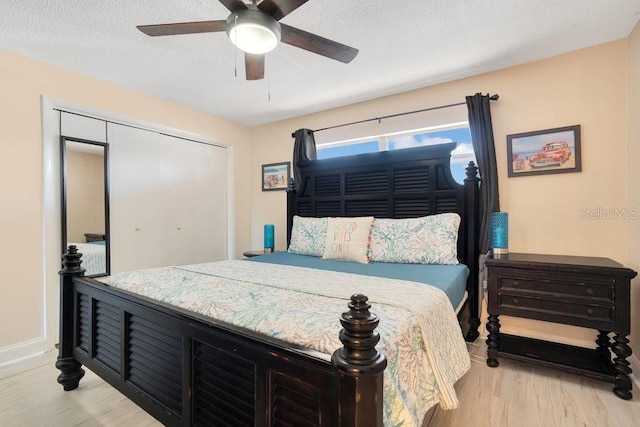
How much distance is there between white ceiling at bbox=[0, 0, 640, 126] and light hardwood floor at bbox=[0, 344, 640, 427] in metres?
2.42

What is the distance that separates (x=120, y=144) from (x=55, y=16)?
1295mm

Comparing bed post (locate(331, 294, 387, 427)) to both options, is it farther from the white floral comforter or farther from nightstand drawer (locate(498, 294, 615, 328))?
nightstand drawer (locate(498, 294, 615, 328))

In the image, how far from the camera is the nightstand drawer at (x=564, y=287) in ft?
6.24

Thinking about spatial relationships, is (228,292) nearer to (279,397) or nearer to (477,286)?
(279,397)

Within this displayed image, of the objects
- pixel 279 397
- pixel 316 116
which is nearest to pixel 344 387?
pixel 279 397

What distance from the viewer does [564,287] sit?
79.4 inches

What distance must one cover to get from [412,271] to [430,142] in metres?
1.54

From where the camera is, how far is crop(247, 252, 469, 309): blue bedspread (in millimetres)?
1852

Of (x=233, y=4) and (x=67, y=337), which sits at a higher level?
(x=233, y=4)

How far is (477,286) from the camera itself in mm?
2566

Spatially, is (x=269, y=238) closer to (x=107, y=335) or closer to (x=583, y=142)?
(x=107, y=335)

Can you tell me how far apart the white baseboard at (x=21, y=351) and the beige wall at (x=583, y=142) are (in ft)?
12.9

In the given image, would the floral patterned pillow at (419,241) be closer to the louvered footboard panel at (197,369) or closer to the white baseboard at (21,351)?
the louvered footboard panel at (197,369)

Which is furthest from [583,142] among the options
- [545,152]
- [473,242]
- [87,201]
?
[87,201]
